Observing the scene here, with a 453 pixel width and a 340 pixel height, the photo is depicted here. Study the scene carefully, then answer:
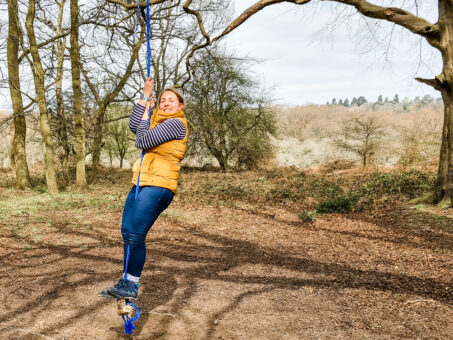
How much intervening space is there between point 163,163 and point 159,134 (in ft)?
0.83

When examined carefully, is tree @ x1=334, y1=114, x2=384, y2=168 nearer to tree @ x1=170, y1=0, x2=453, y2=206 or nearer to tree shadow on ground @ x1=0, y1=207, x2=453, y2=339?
tree @ x1=170, y1=0, x2=453, y2=206

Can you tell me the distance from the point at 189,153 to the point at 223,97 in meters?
4.03

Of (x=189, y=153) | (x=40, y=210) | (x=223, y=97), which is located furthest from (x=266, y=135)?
(x=40, y=210)

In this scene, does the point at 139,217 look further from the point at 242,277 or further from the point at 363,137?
the point at 363,137

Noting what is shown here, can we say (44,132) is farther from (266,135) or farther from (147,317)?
(266,135)

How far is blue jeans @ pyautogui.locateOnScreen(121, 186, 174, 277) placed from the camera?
3010 millimetres

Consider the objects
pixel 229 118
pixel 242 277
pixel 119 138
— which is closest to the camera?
pixel 242 277

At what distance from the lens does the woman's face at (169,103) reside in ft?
10.8

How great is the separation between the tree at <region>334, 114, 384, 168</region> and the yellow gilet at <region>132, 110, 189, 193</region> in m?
15.4

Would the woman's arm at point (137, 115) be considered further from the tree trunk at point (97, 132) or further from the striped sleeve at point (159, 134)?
the tree trunk at point (97, 132)

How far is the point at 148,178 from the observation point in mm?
3033

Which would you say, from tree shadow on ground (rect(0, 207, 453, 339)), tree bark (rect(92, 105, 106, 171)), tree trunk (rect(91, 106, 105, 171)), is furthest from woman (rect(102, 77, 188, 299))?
tree bark (rect(92, 105, 106, 171))

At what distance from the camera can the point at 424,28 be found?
7719 mm

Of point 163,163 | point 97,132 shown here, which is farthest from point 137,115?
point 97,132
